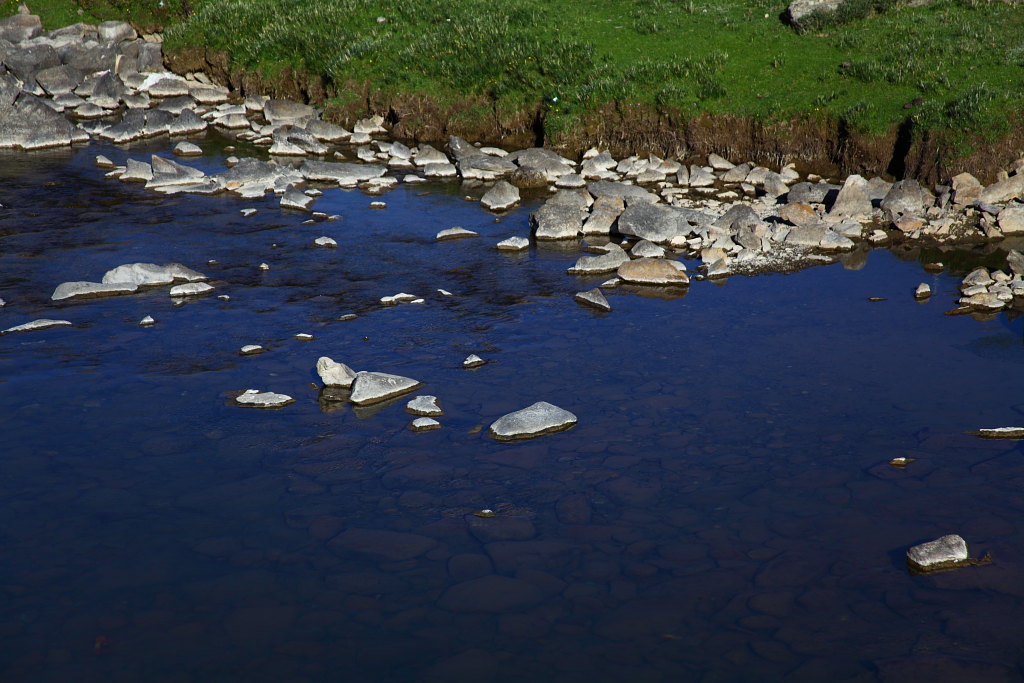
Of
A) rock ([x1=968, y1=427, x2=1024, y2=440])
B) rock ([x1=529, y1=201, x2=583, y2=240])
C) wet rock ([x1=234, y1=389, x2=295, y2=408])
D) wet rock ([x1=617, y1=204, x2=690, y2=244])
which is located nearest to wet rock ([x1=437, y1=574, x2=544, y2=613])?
wet rock ([x1=234, y1=389, x2=295, y2=408])

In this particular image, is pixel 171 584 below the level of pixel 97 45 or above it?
below

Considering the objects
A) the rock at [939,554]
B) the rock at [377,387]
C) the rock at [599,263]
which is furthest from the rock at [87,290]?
the rock at [939,554]

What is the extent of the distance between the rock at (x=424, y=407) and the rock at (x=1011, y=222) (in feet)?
51.4

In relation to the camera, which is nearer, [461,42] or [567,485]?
[567,485]

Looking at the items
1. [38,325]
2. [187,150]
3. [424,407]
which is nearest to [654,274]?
[424,407]

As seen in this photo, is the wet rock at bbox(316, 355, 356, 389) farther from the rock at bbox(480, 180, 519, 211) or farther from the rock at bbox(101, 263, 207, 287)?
the rock at bbox(480, 180, 519, 211)

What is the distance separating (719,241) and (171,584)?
14.9 meters

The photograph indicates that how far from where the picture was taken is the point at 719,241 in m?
21.2

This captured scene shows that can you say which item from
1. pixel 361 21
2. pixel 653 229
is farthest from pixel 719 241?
pixel 361 21

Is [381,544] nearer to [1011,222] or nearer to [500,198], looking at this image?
[500,198]

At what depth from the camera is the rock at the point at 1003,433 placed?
12727 mm

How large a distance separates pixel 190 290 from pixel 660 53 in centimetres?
1936

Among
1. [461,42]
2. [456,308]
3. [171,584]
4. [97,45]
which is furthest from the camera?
[97,45]

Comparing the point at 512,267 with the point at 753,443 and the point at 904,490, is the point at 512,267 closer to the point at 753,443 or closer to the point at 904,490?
the point at 753,443
